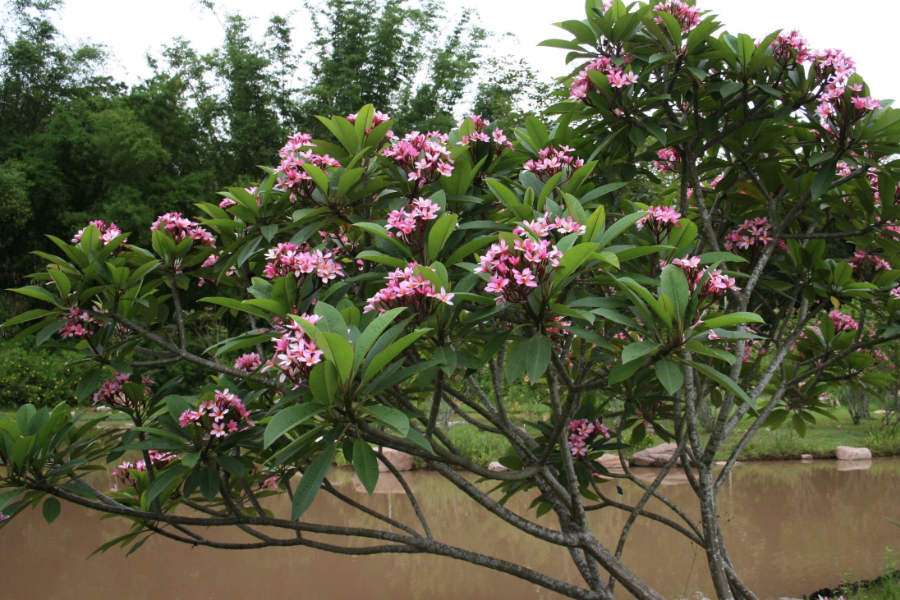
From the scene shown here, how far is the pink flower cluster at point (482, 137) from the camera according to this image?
1617 millimetres

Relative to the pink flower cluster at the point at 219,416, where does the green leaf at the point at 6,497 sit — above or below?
below

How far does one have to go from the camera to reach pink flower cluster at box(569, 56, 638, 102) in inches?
61.2

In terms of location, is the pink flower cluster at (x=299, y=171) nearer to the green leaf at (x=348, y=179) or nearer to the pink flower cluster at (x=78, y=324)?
the green leaf at (x=348, y=179)

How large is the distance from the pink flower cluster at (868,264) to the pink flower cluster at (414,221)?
1451 mm

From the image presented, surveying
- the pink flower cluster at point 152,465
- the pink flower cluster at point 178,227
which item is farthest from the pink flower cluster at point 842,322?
the pink flower cluster at point 152,465

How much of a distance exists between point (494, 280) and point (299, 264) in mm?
436

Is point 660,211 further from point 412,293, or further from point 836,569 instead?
point 836,569

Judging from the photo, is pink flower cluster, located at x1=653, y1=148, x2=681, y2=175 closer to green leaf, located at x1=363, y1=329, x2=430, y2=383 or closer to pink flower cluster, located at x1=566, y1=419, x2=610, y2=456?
pink flower cluster, located at x1=566, y1=419, x2=610, y2=456

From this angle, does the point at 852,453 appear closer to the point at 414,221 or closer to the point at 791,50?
the point at 791,50

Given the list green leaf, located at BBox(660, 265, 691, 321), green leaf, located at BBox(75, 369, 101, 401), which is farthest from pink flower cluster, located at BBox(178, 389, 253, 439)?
green leaf, located at BBox(660, 265, 691, 321)

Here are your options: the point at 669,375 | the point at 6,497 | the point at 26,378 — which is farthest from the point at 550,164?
the point at 26,378

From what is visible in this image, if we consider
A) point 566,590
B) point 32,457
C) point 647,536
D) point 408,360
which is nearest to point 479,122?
point 408,360

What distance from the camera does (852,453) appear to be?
6367 millimetres

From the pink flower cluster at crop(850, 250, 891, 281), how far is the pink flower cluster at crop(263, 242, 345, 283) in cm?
163
